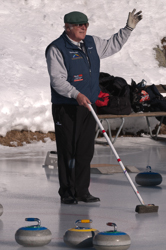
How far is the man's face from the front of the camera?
5.46 m

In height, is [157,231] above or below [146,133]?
below

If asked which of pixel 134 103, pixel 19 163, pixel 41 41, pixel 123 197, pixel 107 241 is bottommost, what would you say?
pixel 107 241

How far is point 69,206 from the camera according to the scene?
5371 millimetres

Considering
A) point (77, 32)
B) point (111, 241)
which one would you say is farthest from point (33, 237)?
point (77, 32)

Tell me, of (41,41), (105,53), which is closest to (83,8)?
(41,41)

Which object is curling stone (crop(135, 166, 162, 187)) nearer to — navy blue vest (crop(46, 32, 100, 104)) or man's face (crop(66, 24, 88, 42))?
navy blue vest (crop(46, 32, 100, 104))

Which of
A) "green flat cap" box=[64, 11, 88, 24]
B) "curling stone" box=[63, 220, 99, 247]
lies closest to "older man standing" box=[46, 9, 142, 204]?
"green flat cap" box=[64, 11, 88, 24]

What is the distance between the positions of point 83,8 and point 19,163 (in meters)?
9.85

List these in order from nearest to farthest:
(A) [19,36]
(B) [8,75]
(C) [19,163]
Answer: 1. (C) [19,163]
2. (B) [8,75]
3. (A) [19,36]

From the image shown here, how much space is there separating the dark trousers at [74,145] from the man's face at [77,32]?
604 mm

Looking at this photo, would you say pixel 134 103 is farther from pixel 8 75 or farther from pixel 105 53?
pixel 105 53

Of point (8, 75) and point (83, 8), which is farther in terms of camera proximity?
point (83, 8)

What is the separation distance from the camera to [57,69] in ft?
17.8

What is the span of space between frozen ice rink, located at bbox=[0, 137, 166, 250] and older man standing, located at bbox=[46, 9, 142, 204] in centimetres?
26
